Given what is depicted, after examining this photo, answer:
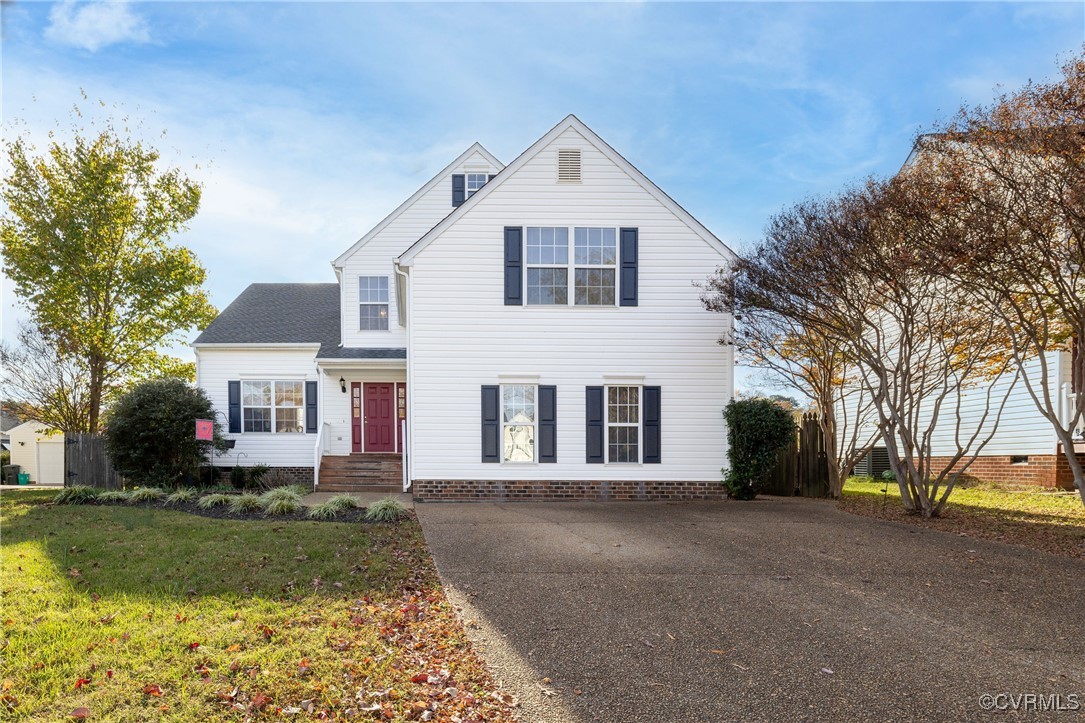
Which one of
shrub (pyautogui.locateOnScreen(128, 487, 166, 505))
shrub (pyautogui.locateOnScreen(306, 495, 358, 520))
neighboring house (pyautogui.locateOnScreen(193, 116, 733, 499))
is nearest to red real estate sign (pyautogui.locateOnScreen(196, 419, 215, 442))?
shrub (pyautogui.locateOnScreen(128, 487, 166, 505))

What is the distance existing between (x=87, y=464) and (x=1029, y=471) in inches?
921

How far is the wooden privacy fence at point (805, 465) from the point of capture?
15922 mm

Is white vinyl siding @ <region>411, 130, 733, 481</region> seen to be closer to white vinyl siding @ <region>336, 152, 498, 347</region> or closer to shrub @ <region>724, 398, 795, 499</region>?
shrub @ <region>724, 398, 795, 499</region>

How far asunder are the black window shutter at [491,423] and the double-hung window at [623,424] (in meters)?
2.28

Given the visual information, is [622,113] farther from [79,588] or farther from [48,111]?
[48,111]

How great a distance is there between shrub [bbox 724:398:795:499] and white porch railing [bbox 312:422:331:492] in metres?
9.81

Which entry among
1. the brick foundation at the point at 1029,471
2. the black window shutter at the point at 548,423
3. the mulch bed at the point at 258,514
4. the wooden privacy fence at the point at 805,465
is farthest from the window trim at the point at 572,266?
the brick foundation at the point at 1029,471

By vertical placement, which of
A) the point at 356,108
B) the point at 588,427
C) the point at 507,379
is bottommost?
the point at 588,427

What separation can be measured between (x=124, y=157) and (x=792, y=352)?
20.2m

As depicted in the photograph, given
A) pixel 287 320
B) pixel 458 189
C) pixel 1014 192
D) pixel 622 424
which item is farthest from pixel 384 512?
pixel 458 189

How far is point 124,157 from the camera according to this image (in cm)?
2173

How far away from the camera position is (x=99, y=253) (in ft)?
70.0

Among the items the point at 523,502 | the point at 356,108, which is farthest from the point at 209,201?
the point at 523,502

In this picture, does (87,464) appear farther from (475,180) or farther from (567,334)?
(567,334)
